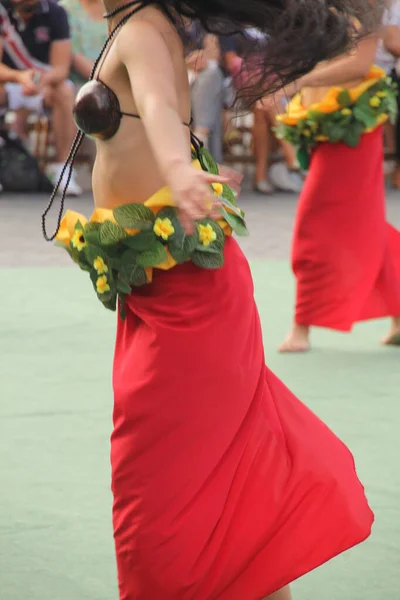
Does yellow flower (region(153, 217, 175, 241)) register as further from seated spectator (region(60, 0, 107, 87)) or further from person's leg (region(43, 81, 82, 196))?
seated spectator (region(60, 0, 107, 87))

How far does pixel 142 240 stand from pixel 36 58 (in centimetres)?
702

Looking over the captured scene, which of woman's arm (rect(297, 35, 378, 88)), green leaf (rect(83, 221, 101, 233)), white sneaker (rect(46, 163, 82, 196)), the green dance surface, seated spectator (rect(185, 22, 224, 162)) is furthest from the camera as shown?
white sneaker (rect(46, 163, 82, 196))


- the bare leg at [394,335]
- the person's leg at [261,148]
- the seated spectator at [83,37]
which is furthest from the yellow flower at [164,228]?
the person's leg at [261,148]

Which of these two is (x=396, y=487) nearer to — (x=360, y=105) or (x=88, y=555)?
(x=88, y=555)

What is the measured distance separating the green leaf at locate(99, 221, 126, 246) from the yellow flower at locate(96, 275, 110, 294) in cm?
7

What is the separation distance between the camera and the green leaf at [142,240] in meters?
2.09

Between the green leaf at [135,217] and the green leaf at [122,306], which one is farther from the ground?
the green leaf at [135,217]

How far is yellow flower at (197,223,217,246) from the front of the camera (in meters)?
2.08

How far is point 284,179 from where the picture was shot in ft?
31.6

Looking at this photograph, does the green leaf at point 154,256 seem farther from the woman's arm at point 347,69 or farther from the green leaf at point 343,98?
the green leaf at point 343,98

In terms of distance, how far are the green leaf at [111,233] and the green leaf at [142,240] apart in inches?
0.6

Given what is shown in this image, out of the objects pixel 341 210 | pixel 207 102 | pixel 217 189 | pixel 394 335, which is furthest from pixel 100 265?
pixel 207 102

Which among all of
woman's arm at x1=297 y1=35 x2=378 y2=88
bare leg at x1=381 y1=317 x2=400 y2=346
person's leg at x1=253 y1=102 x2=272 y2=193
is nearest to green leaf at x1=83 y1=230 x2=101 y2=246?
woman's arm at x1=297 y1=35 x2=378 y2=88

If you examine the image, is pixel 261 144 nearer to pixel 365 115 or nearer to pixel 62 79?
pixel 62 79
